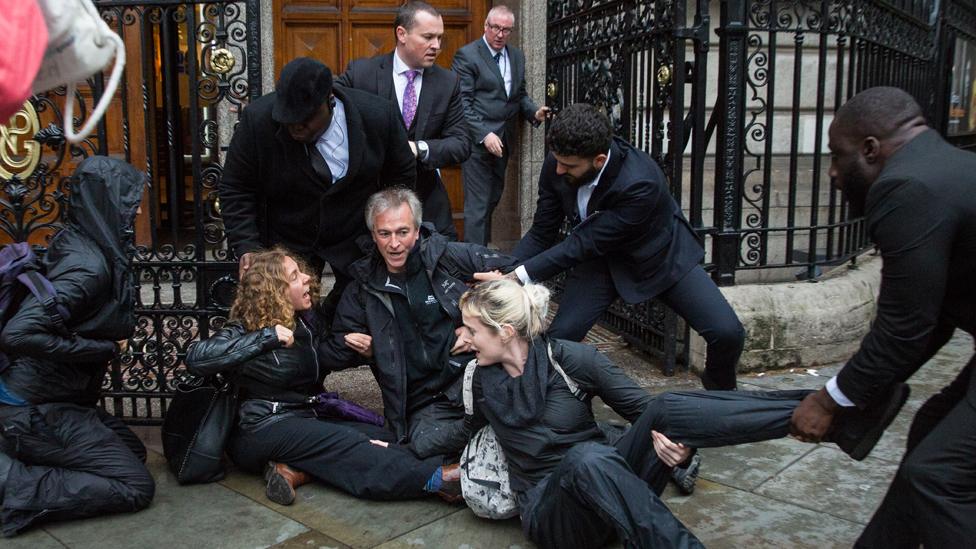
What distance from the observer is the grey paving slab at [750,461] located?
429cm

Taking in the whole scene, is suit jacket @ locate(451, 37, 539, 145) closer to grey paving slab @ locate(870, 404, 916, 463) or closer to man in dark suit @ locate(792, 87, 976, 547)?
grey paving slab @ locate(870, 404, 916, 463)

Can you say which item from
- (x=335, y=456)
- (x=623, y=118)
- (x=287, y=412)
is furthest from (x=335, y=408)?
(x=623, y=118)

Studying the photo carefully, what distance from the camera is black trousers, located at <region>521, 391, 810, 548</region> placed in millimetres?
3098

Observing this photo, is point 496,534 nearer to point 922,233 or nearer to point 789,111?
point 922,233

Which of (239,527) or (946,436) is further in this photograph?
(239,527)

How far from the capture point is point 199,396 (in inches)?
169

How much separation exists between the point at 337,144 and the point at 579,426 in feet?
6.18

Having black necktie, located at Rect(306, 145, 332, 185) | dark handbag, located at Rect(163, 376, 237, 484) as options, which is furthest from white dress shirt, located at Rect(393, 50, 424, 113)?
dark handbag, located at Rect(163, 376, 237, 484)

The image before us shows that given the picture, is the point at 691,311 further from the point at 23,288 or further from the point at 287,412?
the point at 23,288

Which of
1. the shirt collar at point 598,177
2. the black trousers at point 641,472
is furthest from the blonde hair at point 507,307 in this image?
the shirt collar at point 598,177

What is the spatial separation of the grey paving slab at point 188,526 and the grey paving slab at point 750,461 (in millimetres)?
1890

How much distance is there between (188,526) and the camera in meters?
3.91

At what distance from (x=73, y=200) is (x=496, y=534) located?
7.52ft

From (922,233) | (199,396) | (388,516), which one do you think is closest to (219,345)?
(199,396)
